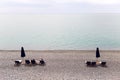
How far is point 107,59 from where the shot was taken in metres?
23.8

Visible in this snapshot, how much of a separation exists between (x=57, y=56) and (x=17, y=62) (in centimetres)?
527

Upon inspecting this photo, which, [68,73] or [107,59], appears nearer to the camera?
[68,73]

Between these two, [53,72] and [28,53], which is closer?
[53,72]

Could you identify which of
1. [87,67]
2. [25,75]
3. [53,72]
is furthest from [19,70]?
[87,67]

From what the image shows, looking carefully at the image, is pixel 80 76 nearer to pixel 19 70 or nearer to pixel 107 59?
pixel 19 70

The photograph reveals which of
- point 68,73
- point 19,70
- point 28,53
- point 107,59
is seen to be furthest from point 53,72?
point 28,53

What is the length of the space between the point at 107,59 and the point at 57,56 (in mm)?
5145

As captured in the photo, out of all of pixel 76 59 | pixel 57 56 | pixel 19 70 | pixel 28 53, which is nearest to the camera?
pixel 19 70

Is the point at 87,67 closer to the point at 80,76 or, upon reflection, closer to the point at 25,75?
the point at 80,76

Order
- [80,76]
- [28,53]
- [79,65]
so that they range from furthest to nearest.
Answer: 1. [28,53]
2. [79,65]
3. [80,76]

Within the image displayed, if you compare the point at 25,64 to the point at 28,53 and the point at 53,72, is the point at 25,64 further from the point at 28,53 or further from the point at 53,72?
the point at 28,53

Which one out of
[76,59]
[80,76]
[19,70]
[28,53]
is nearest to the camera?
[80,76]

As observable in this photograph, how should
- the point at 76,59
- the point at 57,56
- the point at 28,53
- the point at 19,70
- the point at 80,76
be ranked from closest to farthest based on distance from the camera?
the point at 80,76 < the point at 19,70 < the point at 76,59 < the point at 57,56 < the point at 28,53

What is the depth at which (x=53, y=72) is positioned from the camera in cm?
1908
